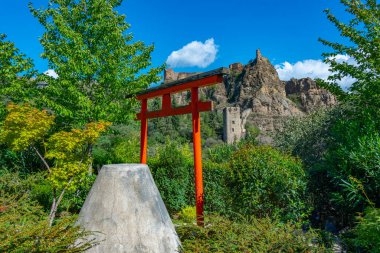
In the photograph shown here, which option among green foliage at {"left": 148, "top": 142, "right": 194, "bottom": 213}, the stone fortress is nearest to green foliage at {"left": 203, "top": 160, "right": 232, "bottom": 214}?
green foliage at {"left": 148, "top": 142, "right": 194, "bottom": 213}

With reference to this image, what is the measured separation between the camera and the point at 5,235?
360cm

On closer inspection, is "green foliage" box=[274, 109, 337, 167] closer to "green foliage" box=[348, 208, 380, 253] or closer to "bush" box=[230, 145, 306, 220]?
"bush" box=[230, 145, 306, 220]

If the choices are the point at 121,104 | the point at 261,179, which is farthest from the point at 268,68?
the point at 261,179

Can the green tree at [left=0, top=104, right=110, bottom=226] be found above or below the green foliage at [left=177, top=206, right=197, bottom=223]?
above

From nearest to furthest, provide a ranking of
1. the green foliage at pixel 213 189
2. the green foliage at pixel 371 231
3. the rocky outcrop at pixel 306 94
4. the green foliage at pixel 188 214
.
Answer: the green foliage at pixel 371 231 < the green foliage at pixel 188 214 < the green foliage at pixel 213 189 < the rocky outcrop at pixel 306 94

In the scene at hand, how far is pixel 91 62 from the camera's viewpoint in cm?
1290

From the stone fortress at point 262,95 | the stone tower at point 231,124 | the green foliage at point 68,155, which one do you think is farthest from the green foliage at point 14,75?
the stone fortress at point 262,95

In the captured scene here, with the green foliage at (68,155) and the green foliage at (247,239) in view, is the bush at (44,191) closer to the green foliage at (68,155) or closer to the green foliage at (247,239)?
the green foliage at (68,155)

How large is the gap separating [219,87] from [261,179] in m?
77.2

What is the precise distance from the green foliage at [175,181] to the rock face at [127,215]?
24.4ft

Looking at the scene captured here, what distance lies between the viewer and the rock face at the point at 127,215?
159 inches

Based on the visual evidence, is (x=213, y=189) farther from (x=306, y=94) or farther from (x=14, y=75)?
(x=306, y=94)

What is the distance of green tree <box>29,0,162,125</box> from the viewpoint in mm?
12570

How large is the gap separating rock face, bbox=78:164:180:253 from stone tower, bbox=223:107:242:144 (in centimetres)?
5139
